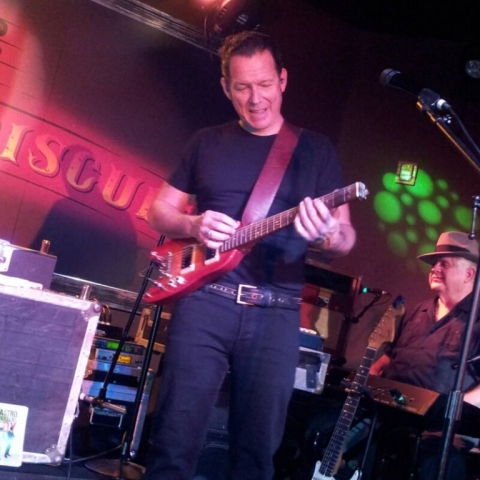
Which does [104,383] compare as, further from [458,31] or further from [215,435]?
[458,31]

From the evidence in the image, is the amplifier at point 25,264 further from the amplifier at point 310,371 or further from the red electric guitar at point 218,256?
the amplifier at point 310,371

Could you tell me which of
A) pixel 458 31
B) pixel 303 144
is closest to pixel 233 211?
pixel 303 144

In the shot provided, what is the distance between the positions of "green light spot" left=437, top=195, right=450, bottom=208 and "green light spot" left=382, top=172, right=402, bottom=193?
12.2 inches

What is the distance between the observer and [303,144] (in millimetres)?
2512

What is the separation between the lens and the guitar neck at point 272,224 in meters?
2.17

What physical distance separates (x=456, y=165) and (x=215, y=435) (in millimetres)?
2913

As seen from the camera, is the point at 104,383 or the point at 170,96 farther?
the point at 170,96

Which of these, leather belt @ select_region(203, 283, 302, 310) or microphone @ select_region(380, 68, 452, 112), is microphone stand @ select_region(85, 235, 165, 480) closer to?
leather belt @ select_region(203, 283, 302, 310)

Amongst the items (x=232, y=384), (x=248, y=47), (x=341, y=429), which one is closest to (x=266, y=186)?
(x=248, y=47)

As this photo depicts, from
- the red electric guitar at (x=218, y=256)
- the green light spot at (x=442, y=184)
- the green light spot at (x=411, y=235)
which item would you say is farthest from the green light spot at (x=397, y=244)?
the red electric guitar at (x=218, y=256)

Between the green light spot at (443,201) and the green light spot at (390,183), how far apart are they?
0.31 metres

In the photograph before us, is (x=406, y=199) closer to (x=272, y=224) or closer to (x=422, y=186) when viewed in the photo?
(x=422, y=186)

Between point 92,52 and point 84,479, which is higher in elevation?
point 92,52

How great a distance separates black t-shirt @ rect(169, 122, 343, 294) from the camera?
2350 mm
